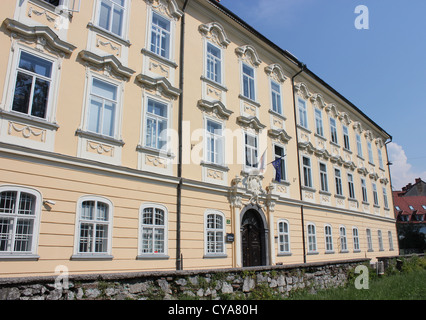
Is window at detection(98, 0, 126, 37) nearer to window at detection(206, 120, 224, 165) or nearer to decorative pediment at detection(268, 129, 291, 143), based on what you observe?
window at detection(206, 120, 224, 165)

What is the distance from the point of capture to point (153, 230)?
11.2m

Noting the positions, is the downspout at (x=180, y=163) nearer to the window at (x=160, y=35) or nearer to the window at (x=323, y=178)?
the window at (x=160, y=35)

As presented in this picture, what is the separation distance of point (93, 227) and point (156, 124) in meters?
4.23

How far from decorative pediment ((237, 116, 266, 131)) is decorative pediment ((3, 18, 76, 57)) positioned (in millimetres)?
7654

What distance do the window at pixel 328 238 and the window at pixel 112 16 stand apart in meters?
15.3

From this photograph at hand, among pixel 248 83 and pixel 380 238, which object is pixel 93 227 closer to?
pixel 248 83

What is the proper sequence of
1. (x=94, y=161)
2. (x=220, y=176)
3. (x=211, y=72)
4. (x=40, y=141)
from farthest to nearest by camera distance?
(x=211, y=72) → (x=220, y=176) → (x=94, y=161) → (x=40, y=141)

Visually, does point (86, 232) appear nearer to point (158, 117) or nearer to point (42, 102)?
point (42, 102)

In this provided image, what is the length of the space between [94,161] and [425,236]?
46.1m

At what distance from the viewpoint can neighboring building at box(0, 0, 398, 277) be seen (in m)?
9.02

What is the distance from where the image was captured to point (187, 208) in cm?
1248

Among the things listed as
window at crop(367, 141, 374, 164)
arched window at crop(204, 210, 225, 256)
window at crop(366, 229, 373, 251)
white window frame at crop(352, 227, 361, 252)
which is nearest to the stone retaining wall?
arched window at crop(204, 210, 225, 256)

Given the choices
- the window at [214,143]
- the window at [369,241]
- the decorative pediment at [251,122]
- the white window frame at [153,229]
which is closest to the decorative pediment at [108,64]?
the window at [214,143]

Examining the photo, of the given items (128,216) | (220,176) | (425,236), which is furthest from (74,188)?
(425,236)
